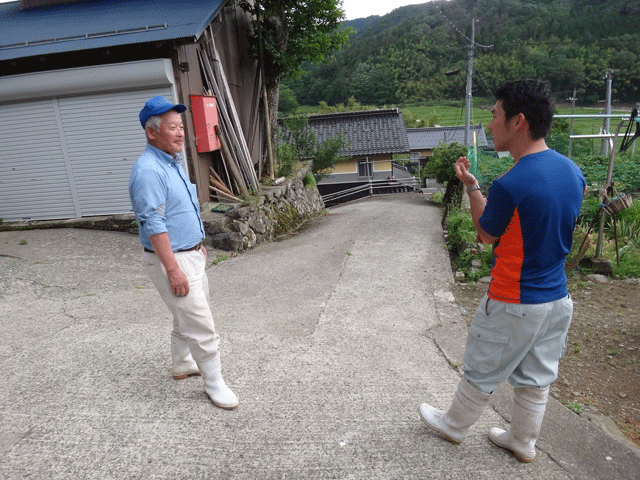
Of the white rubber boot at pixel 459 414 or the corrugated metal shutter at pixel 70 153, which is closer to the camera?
the white rubber boot at pixel 459 414

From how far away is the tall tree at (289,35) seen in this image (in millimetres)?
10336

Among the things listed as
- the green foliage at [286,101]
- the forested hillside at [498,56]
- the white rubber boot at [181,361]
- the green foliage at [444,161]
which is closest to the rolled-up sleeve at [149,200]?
the white rubber boot at [181,361]

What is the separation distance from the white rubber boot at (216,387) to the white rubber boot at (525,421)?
1.61 metres

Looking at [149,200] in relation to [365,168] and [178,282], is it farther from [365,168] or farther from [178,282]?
[365,168]

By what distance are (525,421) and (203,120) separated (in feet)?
21.9

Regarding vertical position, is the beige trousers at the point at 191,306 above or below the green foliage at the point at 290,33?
below

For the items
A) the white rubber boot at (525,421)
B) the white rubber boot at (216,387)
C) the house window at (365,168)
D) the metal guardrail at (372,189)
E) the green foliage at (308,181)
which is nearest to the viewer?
the white rubber boot at (525,421)

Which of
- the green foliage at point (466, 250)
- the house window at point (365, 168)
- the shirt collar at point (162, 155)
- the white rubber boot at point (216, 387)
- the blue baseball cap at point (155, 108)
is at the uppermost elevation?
the blue baseball cap at point (155, 108)

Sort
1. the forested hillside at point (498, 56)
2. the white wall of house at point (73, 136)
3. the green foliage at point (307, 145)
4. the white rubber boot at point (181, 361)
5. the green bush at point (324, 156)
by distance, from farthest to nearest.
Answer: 1. the forested hillside at point (498, 56)
2. the green bush at point (324, 156)
3. the green foliage at point (307, 145)
4. the white wall of house at point (73, 136)
5. the white rubber boot at point (181, 361)

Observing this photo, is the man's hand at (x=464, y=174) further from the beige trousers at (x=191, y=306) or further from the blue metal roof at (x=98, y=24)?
the blue metal roof at (x=98, y=24)

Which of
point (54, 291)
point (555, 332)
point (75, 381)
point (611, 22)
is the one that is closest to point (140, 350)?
point (75, 381)

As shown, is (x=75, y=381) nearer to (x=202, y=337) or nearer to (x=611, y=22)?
(x=202, y=337)

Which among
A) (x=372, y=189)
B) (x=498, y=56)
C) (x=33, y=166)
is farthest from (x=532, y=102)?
(x=498, y=56)

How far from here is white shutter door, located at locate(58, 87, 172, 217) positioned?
733cm
